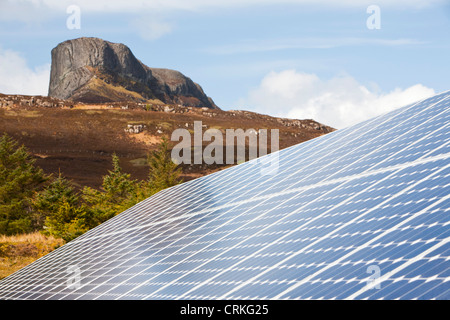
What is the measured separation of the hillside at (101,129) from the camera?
113 meters

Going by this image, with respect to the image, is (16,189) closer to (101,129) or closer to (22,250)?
(22,250)

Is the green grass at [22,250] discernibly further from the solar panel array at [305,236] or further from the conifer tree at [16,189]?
the solar panel array at [305,236]

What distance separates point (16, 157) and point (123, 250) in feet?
144

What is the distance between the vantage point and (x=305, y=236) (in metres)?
10.1

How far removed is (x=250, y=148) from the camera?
13675 cm

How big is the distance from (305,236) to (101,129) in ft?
471

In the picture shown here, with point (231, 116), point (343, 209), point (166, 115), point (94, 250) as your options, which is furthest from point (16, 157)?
point (231, 116)

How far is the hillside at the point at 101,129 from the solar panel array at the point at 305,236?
258ft

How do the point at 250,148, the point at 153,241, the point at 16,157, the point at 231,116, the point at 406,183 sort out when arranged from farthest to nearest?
the point at 231,116 < the point at 250,148 < the point at 16,157 < the point at 153,241 < the point at 406,183

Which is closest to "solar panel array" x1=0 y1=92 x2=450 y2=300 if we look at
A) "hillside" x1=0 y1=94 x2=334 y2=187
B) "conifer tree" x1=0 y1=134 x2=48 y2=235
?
"conifer tree" x1=0 y1=134 x2=48 y2=235

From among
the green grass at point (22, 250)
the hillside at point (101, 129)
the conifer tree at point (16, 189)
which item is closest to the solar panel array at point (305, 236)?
the green grass at point (22, 250)

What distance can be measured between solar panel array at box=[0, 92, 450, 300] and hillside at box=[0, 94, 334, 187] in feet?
258

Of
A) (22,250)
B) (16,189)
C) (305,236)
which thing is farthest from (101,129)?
(305,236)

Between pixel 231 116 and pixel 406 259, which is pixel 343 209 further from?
pixel 231 116
